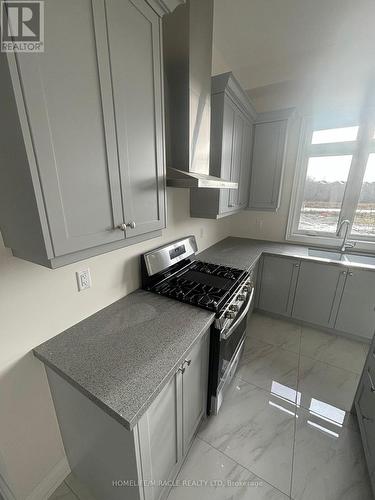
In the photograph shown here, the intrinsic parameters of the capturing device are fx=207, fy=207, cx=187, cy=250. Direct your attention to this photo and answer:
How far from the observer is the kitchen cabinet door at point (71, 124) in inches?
24.4

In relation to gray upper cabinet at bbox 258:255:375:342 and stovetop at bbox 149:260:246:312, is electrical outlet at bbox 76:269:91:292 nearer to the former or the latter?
stovetop at bbox 149:260:246:312

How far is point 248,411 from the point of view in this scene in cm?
161

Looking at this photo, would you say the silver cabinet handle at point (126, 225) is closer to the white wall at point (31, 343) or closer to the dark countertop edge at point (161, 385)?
the white wall at point (31, 343)

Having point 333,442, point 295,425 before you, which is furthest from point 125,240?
point 333,442

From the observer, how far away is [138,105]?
94cm

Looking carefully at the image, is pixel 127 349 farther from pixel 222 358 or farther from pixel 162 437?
pixel 222 358

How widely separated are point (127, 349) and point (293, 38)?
2.61 m

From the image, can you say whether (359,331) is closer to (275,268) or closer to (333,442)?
(275,268)

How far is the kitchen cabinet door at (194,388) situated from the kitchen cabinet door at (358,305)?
1.85 m

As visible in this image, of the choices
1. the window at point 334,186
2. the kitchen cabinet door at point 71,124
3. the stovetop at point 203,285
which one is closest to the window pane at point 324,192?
the window at point 334,186

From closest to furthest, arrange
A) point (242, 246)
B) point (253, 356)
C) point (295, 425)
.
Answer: point (295, 425)
point (253, 356)
point (242, 246)

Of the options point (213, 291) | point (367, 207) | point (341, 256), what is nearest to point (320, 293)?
point (341, 256)

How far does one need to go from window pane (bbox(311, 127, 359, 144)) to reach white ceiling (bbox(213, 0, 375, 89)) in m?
0.55

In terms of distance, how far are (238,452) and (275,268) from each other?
178 cm
